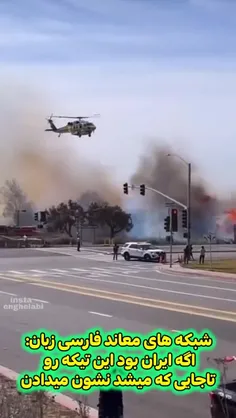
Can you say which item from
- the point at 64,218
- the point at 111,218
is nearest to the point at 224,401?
the point at 111,218

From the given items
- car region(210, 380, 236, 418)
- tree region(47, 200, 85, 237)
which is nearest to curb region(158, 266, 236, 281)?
car region(210, 380, 236, 418)

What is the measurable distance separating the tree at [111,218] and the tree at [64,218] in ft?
6.37

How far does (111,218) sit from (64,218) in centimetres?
820

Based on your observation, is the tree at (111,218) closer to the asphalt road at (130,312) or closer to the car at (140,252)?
the car at (140,252)

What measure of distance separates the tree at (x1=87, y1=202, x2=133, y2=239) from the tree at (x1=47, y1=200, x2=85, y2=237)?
6.37 feet

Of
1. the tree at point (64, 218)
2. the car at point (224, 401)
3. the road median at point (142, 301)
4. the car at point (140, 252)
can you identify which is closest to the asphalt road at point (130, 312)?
the road median at point (142, 301)

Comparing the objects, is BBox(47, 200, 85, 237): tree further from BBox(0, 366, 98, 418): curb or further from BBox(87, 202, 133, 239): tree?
BBox(0, 366, 98, 418): curb

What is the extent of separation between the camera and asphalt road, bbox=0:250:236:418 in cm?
877

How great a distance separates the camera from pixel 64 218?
10944 cm

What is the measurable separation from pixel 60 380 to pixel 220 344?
4775 millimetres

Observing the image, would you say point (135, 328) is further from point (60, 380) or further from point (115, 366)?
point (115, 366)

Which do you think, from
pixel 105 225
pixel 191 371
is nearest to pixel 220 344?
pixel 191 371

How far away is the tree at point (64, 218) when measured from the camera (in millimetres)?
109375

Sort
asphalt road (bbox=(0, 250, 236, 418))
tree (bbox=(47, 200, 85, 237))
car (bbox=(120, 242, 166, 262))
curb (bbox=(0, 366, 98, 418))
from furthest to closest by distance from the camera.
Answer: tree (bbox=(47, 200, 85, 237))
car (bbox=(120, 242, 166, 262))
asphalt road (bbox=(0, 250, 236, 418))
curb (bbox=(0, 366, 98, 418))
